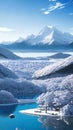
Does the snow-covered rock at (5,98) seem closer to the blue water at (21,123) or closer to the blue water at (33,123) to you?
the blue water at (21,123)

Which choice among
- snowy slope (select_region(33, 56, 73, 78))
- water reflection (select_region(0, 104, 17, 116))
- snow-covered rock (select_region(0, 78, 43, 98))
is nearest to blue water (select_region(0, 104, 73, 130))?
water reflection (select_region(0, 104, 17, 116))

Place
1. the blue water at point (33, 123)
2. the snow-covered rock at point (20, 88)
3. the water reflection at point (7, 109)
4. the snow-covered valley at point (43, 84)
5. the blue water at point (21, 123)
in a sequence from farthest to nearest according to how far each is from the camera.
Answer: the snow-covered rock at point (20, 88) → the snow-covered valley at point (43, 84) → the water reflection at point (7, 109) → the blue water at point (21, 123) → the blue water at point (33, 123)

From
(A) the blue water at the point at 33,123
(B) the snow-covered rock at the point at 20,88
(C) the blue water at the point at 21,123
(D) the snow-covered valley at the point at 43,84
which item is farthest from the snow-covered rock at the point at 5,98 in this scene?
(A) the blue water at the point at 33,123

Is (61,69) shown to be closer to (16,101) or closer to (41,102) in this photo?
(16,101)

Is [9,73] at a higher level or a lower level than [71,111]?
lower

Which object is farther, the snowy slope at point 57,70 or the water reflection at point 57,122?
the snowy slope at point 57,70

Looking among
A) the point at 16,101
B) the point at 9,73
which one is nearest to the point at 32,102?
the point at 16,101
